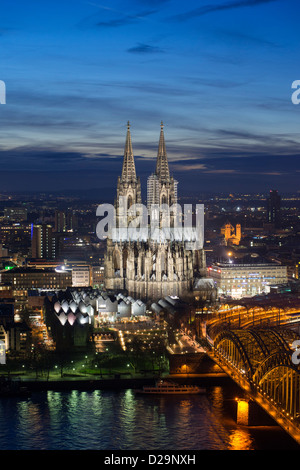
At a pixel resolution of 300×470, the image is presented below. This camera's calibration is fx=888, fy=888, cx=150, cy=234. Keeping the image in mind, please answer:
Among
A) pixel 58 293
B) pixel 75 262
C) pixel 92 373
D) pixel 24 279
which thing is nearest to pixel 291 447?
pixel 92 373

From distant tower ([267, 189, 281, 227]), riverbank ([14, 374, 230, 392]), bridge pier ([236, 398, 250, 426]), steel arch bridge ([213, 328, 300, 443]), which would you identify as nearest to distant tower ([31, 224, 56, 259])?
distant tower ([267, 189, 281, 227])

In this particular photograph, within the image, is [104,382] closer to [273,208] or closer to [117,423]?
[117,423]

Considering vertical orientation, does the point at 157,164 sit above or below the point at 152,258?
above

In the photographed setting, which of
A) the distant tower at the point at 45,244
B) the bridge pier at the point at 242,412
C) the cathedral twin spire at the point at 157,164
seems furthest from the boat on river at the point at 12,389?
the distant tower at the point at 45,244

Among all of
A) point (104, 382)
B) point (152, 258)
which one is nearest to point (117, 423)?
point (104, 382)

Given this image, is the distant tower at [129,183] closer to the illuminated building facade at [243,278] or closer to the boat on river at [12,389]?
the illuminated building facade at [243,278]

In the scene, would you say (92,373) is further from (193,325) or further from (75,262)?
(75,262)
